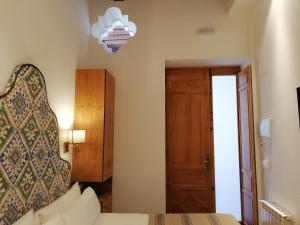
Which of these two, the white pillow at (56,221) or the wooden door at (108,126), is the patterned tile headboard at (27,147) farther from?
the wooden door at (108,126)

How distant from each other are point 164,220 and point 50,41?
208 centimetres

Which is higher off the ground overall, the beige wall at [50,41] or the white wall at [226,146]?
the beige wall at [50,41]

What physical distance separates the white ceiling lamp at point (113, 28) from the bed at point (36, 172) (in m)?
0.73

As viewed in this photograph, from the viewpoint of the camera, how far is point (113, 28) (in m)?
2.48

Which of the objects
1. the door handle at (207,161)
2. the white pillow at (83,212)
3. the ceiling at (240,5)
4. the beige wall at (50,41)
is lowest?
the white pillow at (83,212)

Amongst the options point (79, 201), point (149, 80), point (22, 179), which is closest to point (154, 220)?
point (79, 201)

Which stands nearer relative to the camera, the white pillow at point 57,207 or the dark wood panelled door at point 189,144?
the white pillow at point 57,207

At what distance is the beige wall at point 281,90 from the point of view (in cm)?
241

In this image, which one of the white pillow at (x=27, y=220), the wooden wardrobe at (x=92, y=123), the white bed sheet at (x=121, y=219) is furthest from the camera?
the wooden wardrobe at (x=92, y=123)

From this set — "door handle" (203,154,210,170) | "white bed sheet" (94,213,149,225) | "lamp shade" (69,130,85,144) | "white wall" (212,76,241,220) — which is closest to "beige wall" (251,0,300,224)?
"white wall" (212,76,241,220)

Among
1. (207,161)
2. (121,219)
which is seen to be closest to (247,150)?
(207,161)

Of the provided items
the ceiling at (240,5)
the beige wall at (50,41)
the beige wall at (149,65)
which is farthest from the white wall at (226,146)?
the beige wall at (50,41)

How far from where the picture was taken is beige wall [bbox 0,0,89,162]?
73.9 inches

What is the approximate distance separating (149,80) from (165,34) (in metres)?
0.74
